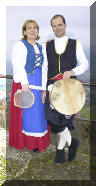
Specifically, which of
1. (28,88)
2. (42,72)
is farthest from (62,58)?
(28,88)

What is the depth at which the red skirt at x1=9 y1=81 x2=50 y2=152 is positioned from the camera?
3.81 metres

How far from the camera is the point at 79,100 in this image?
3268mm

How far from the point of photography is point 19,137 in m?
3.90

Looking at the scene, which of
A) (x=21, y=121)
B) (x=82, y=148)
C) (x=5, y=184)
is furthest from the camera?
(x=82, y=148)

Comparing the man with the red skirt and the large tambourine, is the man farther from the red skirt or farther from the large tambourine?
the red skirt

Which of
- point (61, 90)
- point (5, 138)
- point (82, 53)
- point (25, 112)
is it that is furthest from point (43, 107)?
point (5, 138)

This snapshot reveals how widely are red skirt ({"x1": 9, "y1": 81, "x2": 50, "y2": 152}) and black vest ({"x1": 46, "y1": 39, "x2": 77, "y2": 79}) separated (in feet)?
2.34

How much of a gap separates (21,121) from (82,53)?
1412 millimetres

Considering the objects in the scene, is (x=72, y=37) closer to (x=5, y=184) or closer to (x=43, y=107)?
(x=43, y=107)

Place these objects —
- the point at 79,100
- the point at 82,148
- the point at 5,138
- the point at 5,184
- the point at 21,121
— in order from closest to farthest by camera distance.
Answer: the point at 5,184, the point at 79,100, the point at 21,121, the point at 82,148, the point at 5,138

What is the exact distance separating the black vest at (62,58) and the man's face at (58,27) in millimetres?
147

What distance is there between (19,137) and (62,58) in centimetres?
146

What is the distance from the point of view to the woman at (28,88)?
11.4 ft

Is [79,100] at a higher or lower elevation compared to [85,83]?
lower
